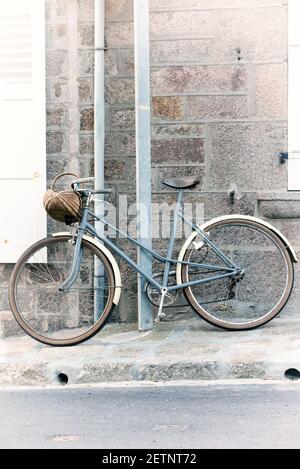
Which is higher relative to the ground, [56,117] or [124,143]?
[56,117]

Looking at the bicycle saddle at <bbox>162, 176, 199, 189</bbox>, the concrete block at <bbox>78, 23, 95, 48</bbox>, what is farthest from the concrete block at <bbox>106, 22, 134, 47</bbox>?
the bicycle saddle at <bbox>162, 176, 199, 189</bbox>

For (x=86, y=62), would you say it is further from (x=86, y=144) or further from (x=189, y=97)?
(x=189, y=97)

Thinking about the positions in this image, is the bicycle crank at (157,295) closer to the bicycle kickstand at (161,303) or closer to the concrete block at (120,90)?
the bicycle kickstand at (161,303)

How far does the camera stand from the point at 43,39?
25.2 ft

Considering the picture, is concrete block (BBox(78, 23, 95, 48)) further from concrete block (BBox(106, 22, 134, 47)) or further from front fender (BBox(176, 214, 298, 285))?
front fender (BBox(176, 214, 298, 285))

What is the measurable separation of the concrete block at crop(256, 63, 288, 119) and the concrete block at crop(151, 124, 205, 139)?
0.50 meters

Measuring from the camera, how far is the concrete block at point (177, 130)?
7.64 meters

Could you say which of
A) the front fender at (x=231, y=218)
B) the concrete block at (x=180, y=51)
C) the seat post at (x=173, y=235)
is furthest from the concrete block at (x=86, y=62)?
the front fender at (x=231, y=218)

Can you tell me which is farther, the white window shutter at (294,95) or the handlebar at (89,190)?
the white window shutter at (294,95)

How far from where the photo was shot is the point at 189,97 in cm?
766

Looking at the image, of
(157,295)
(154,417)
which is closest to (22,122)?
(157,295)

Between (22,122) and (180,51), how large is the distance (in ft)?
4.63

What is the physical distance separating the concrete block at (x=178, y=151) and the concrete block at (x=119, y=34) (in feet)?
2.78

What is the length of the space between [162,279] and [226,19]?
2.16 m
